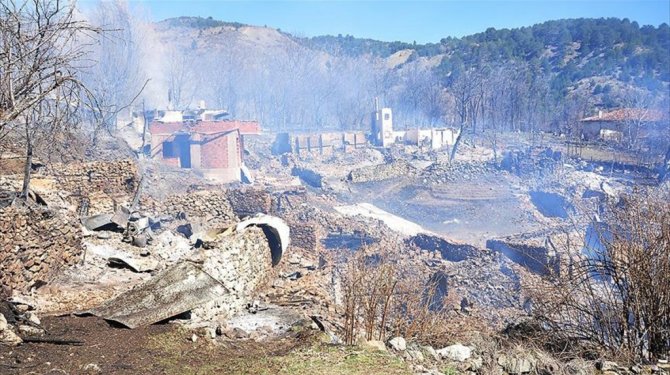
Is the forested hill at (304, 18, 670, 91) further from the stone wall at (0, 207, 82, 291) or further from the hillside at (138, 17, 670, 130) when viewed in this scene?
the stone wall at (0, 207, 82, 291)

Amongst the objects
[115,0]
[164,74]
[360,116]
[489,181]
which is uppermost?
[115,0]

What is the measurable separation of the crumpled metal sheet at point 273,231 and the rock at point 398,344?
4.30 meters

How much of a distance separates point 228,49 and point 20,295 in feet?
283

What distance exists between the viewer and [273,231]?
1052 centimetres

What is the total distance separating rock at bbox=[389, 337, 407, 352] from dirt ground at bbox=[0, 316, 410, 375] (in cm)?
68

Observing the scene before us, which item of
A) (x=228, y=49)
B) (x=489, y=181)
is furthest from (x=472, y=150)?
(x=228, y=49)

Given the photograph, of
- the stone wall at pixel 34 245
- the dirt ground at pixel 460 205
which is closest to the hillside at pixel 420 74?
the dirt ground at pixel 460 205

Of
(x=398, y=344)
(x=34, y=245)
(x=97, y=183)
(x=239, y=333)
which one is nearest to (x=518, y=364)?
(x=398, y=344)

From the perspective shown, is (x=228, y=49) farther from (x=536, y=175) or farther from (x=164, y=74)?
(x=536, y=175)

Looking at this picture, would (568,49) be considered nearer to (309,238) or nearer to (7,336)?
(309,238)

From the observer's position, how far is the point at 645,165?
32.8 meters

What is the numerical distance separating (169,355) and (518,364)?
3948 mm

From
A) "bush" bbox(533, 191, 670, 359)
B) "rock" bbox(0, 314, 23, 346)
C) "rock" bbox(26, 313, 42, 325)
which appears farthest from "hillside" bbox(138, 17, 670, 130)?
"rock" bbox(0, 314, 23, 346)

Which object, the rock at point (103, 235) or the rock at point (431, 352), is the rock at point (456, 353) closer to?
the rock at point (431, 352)
